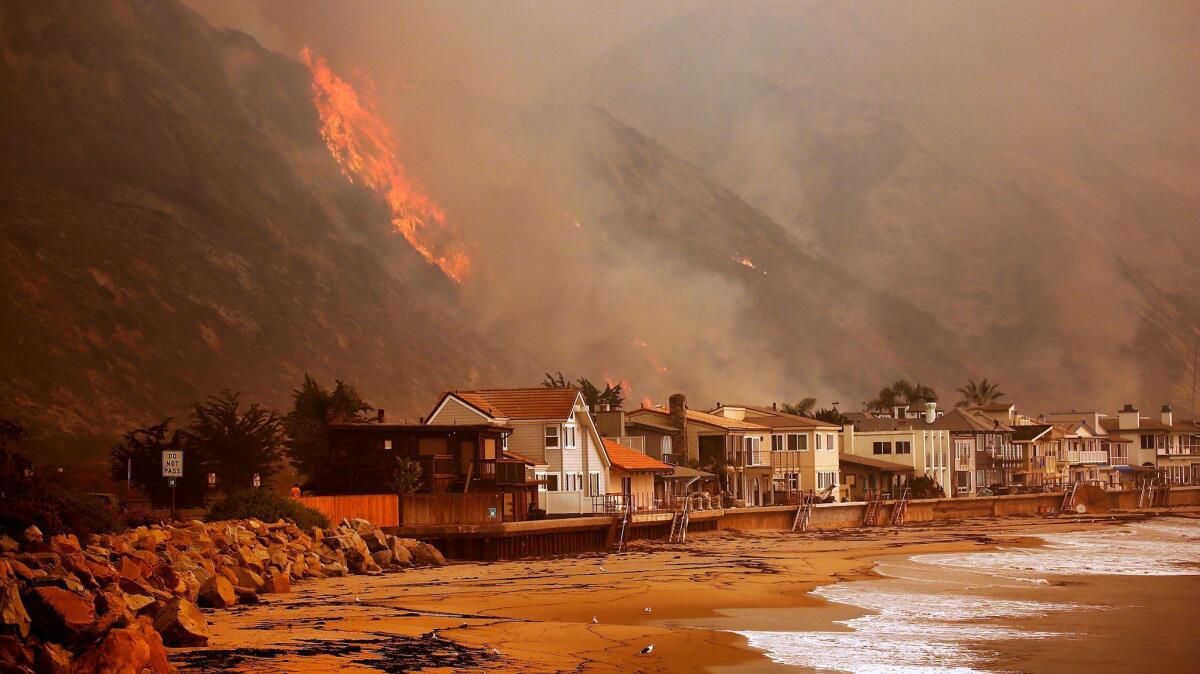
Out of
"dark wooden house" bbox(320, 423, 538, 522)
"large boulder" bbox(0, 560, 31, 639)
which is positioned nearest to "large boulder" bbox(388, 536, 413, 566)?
"dark wooden house" bbox(320, 423, 538, 522)

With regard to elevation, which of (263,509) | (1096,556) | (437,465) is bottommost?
(1096,556)

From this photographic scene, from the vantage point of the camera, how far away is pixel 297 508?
57.1 m

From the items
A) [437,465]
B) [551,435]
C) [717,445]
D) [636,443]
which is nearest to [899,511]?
[717,445]

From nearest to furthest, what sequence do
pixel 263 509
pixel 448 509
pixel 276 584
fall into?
pixel 276 584 < pixel 263 509 < pixel 448 509

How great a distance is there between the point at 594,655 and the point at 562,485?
158ft

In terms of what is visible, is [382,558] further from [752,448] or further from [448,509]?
[752,448]

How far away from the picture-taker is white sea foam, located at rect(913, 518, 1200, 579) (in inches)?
2261

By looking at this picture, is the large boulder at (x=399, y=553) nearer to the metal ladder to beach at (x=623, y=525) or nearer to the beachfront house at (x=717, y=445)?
the metal ladder to beach at (x=623, y=525)

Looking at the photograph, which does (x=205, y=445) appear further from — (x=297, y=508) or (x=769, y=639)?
(x=769, y=639)

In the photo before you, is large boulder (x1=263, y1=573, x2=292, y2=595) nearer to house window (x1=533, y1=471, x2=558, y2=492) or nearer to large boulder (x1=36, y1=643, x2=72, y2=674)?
large boulder (x1=36, y1=643, x2=72, y2=674)

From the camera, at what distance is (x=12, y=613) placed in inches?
1019

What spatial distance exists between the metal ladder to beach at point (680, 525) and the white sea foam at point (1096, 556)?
599 inches

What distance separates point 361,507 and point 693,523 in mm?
26247

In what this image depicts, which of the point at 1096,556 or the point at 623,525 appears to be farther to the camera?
the point at 623,525
